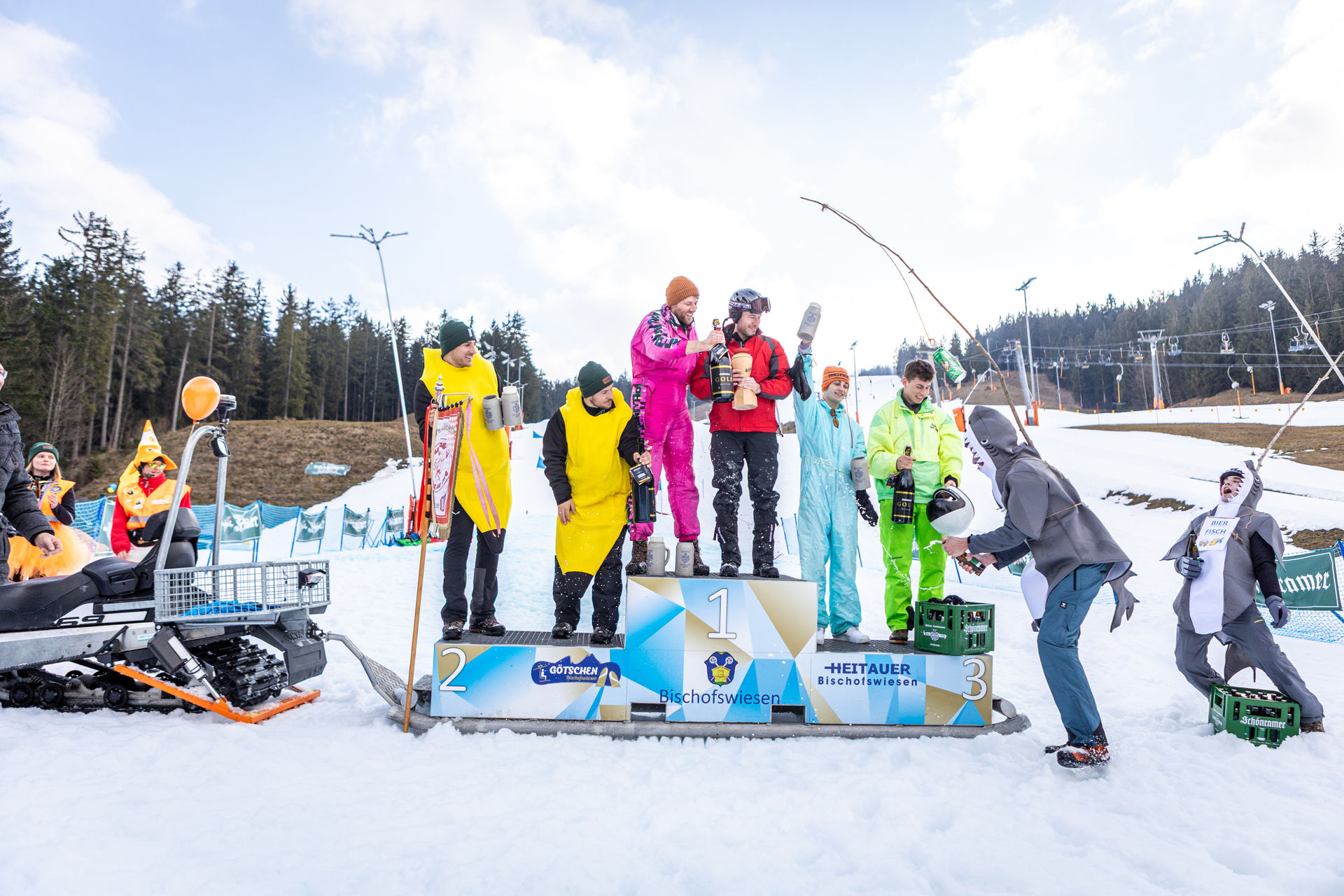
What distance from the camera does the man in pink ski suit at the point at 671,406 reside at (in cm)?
434

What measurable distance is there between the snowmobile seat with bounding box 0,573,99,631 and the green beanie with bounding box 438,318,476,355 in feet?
8.56

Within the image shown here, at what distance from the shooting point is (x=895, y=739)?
387 cm

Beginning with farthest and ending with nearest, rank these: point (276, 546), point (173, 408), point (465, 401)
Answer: point (173, 408) < point (276, 546) < point (465, 401)

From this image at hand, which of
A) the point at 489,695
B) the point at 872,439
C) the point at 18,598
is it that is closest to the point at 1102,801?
the point at 872,439

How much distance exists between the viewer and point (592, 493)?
4234 millimetres

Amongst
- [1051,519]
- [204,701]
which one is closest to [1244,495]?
[1051,519]

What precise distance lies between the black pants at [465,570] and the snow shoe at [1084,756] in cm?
336

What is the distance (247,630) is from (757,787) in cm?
342

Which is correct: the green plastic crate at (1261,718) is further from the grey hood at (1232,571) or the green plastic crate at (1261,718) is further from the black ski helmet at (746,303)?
the black ski helmet at (746,303)

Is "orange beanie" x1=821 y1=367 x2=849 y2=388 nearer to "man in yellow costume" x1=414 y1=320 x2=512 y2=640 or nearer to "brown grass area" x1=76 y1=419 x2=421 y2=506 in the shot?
"man in yellow costume" x1=414 y1=320 x2=512 y2=640

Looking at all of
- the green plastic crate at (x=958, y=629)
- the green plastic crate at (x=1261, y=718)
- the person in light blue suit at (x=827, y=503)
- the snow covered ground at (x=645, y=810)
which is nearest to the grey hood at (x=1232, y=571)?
the green plastic crate at (x=1261, y=718)

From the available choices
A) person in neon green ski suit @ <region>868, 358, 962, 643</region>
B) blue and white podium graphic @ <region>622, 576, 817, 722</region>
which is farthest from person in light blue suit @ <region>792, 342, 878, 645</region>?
blue and white podium graphic @ <region>622, 576, 817, 722</region>

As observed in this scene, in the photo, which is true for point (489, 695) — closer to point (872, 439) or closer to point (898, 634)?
point (898, 634)

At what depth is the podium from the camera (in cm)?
394
